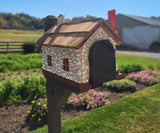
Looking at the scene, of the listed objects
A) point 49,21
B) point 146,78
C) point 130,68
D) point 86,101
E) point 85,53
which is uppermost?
point 49,21

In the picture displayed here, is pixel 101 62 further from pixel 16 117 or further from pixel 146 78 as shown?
pixel 146 78

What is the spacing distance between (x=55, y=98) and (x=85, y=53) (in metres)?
1.06

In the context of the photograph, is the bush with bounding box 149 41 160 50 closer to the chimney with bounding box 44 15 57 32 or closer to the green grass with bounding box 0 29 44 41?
the green grass with bounding box 0 29 44 41

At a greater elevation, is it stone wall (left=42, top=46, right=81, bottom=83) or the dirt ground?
stone wall (left=42, top=46, right=81, bottom=83)

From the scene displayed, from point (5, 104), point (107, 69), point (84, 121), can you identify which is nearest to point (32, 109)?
point (5, 104)

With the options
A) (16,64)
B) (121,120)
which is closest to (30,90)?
(121,120)

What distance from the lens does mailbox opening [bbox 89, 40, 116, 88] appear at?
1.83 meters

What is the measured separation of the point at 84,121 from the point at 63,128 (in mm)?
642

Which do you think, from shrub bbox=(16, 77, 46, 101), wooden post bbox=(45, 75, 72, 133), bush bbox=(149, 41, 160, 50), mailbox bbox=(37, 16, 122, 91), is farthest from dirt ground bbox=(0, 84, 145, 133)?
bush bbox=(149, 41, 160, 50)

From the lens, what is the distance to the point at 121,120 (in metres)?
4.29

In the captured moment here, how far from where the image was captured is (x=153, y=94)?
6137 millimetres

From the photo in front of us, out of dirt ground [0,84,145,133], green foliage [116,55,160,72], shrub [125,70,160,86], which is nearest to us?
dirt ground [0,84,145,133]

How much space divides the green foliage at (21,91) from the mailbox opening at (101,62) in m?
4.06

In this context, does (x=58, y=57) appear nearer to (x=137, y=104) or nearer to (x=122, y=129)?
(x=122, y=129)
